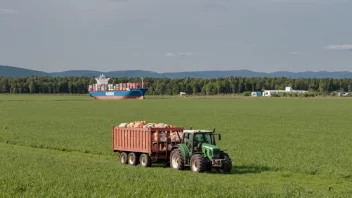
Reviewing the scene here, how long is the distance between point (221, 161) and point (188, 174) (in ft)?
4.61

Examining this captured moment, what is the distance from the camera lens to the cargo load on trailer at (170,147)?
2316cm

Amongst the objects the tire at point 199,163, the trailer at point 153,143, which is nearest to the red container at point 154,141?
the trailer at point 153,143

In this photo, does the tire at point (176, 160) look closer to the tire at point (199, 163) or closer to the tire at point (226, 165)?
the tire at point (199, 163)

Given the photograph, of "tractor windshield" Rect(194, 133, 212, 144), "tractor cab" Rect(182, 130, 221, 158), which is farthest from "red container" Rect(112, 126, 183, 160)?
"tractor windshield" Rect(194, 133, 212, 144)

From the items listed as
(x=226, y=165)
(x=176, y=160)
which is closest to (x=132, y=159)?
(x=176, y=160)

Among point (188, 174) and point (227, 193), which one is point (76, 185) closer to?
point (227, 193)

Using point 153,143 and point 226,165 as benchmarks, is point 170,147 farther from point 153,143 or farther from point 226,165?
point 226,165

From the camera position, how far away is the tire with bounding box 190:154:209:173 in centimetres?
2288

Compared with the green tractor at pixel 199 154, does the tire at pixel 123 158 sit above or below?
below

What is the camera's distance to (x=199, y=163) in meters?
22.9

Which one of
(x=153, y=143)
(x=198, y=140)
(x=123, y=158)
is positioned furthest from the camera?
(x=123, y=158)

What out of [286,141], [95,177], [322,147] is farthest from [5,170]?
[286,141]

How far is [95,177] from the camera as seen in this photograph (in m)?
19.6

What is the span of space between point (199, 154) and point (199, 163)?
570mm
